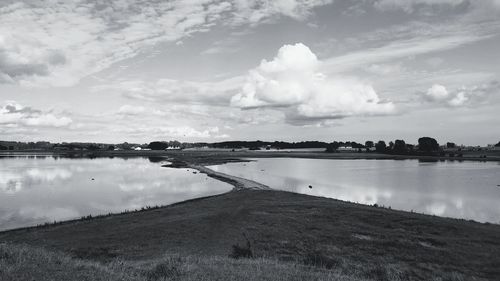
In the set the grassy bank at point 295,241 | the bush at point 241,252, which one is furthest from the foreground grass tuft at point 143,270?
the bush at point 241,252

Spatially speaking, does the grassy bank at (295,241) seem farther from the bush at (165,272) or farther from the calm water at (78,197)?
the calm water at (78,197)

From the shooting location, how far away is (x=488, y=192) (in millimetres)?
58875

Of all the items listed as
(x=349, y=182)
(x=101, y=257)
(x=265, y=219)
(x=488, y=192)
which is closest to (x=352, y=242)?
(x=265, y=219)

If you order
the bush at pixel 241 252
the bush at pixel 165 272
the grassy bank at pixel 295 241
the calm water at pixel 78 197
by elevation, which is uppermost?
the bush at pixel 165 272

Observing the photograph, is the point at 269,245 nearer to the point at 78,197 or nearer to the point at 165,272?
the point at 165,272

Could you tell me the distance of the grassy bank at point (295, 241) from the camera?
Result: 1983cm

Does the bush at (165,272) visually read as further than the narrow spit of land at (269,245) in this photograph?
No

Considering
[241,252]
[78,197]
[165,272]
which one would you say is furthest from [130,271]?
[78,197]

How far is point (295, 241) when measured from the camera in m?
26.3

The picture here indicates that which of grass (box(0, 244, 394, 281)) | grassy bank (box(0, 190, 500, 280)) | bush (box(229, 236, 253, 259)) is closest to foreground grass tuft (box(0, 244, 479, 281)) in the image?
grass (box(0, 244, 394, 281))

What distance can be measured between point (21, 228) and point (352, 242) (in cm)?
2992

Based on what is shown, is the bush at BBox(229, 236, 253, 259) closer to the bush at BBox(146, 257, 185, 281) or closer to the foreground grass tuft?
the foreground grass tuft

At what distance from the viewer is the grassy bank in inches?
781

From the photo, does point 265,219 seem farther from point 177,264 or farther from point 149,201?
point 149,201
